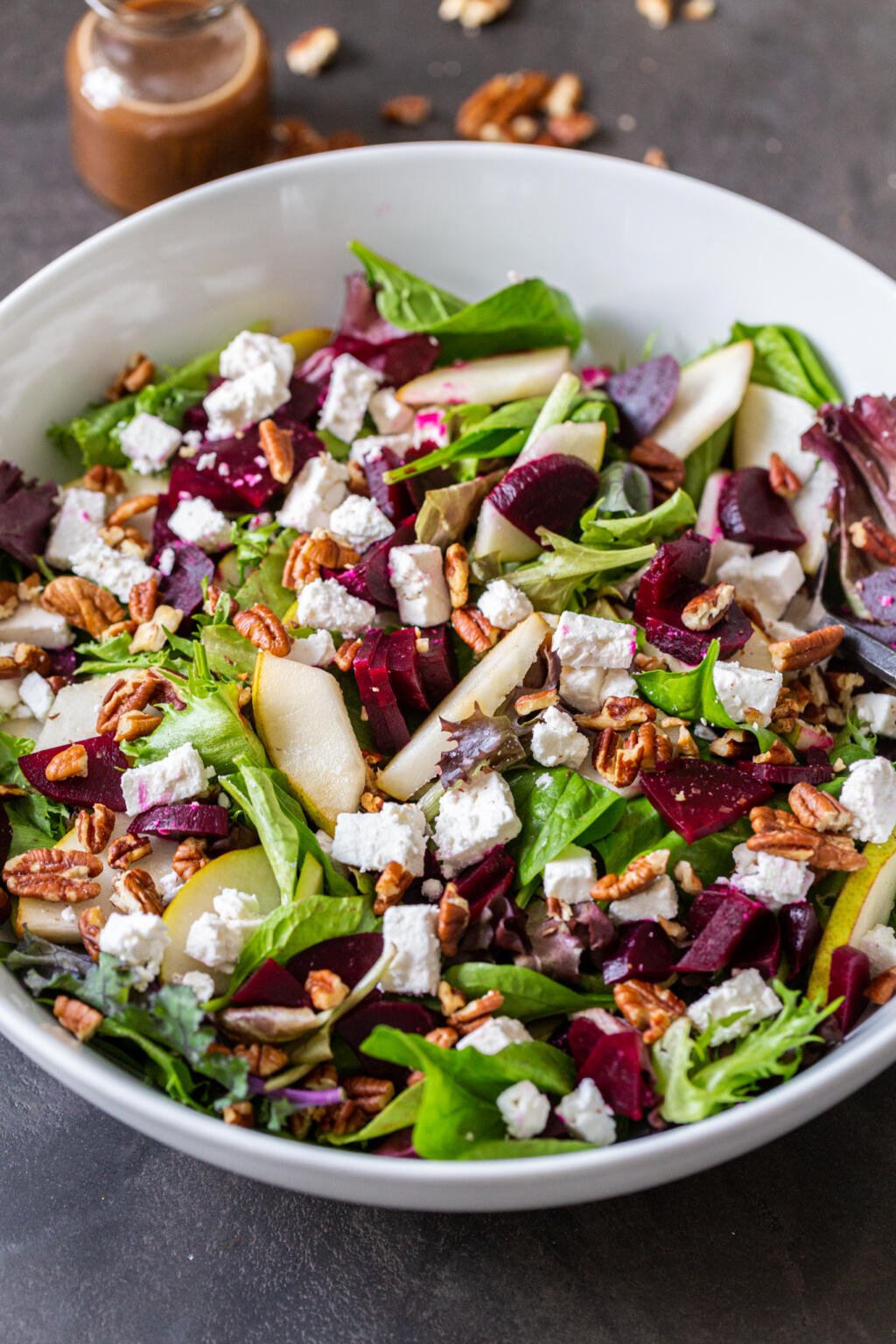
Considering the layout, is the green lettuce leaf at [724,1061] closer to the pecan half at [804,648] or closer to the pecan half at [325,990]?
the pecan half at [325,990]

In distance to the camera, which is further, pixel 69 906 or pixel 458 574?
pixel 458 574

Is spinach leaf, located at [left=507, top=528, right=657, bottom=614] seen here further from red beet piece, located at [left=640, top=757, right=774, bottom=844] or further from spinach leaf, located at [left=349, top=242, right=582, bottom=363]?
spinach leaf, located at [left=349, top=242, right=582, bottom=363]

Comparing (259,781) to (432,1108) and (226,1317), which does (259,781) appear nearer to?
(432,1108)

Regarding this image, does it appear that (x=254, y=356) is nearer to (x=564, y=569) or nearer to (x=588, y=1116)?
(x=564, y=569)

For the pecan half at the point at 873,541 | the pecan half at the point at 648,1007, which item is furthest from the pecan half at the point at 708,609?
the pecan half at the point at 648,1007

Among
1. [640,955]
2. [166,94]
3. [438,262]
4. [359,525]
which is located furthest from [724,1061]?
[166,94]
